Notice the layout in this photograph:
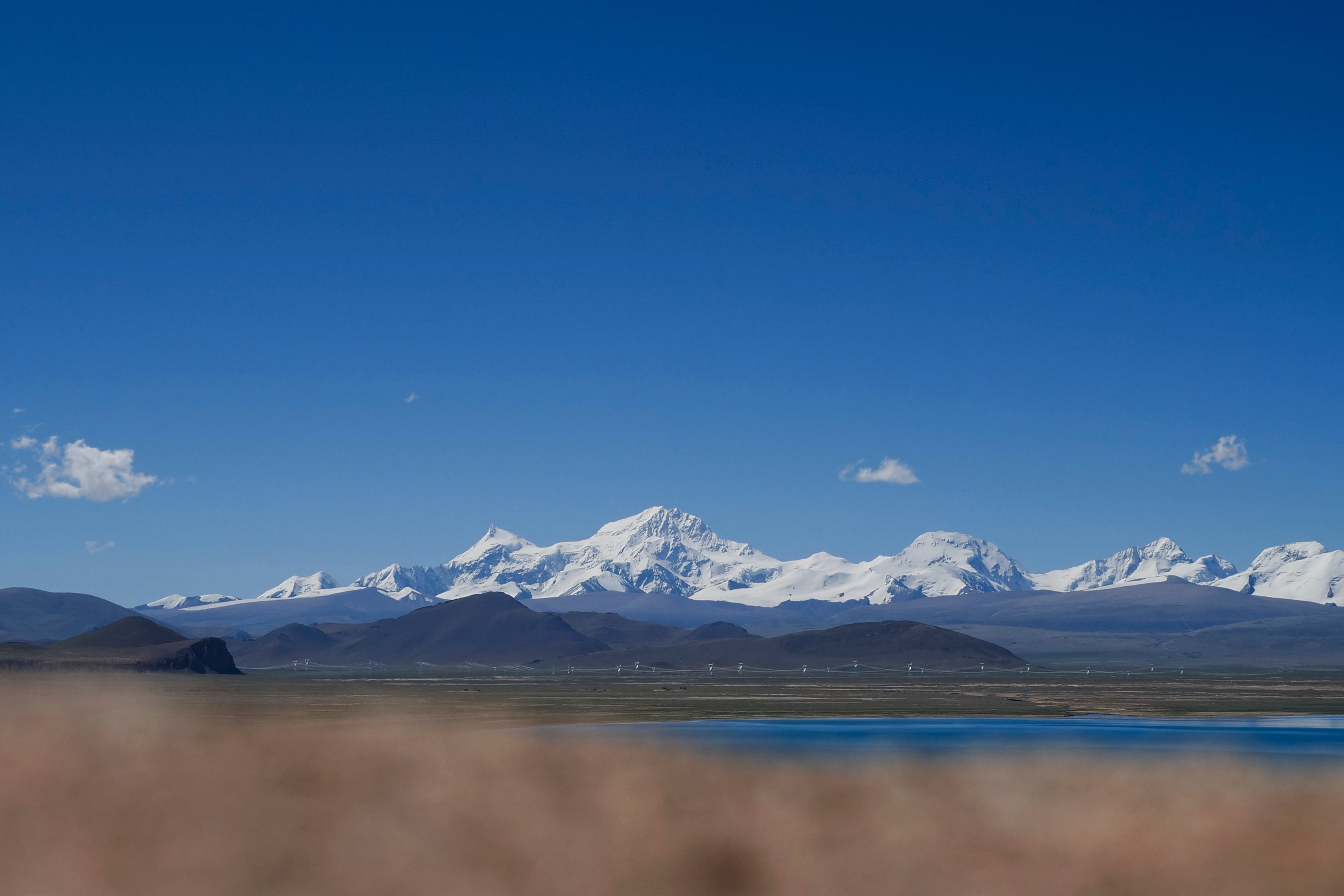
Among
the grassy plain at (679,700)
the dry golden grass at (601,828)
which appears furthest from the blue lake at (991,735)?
the dry golden grass at (601,828)

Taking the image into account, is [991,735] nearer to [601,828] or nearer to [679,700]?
[679,700]

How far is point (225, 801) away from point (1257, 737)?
8743 centimetres

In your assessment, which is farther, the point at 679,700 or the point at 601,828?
the point at 679,700

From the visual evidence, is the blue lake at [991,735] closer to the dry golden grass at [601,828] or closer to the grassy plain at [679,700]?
the grassy plain at [679,700]

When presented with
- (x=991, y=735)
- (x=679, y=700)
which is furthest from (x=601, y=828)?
(x=679, y=700)

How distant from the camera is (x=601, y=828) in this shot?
1842 centimetres

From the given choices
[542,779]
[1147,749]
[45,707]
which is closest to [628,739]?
[1147,749]

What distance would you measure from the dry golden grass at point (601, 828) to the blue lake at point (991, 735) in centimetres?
3612

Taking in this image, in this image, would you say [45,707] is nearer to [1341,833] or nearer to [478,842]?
[478,842]

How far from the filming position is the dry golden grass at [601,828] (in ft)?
54.7

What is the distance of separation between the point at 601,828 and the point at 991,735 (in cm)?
7619

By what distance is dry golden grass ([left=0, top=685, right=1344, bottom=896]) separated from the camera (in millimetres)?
16688

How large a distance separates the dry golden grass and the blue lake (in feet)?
119

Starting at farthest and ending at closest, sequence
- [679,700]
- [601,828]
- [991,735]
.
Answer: [679,700] → [991,735] → [601,828]
